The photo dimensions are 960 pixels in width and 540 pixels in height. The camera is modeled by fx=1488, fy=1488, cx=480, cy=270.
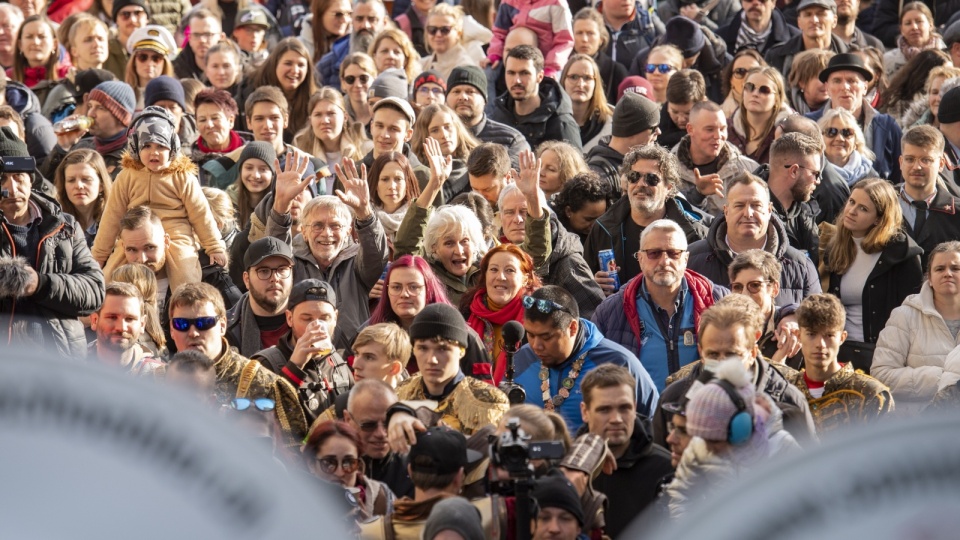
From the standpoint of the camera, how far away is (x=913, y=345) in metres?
6.95

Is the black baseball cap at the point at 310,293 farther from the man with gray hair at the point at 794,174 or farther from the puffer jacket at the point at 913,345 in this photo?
the man with gray hair at the point at 794,174

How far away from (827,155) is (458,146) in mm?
2241

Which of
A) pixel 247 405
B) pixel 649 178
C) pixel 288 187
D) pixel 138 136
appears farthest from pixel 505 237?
pixel 247 405

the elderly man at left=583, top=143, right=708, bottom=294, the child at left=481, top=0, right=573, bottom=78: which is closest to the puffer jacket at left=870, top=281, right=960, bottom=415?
the elderly man at left=583, top=143, right=708, bottom=294

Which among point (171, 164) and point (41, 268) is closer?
point (41, 268)

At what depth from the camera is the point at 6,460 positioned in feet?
3.62

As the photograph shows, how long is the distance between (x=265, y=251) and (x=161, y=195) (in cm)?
101

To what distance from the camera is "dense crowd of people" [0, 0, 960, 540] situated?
492cm

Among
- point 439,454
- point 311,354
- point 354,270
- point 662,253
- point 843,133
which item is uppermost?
point 439,454

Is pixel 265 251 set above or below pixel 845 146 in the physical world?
below

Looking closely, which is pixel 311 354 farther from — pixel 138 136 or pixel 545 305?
pixel 138 136

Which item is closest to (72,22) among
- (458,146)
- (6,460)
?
(458,146)

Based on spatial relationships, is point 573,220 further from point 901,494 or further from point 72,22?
point 901,494

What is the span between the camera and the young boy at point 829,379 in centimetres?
576
